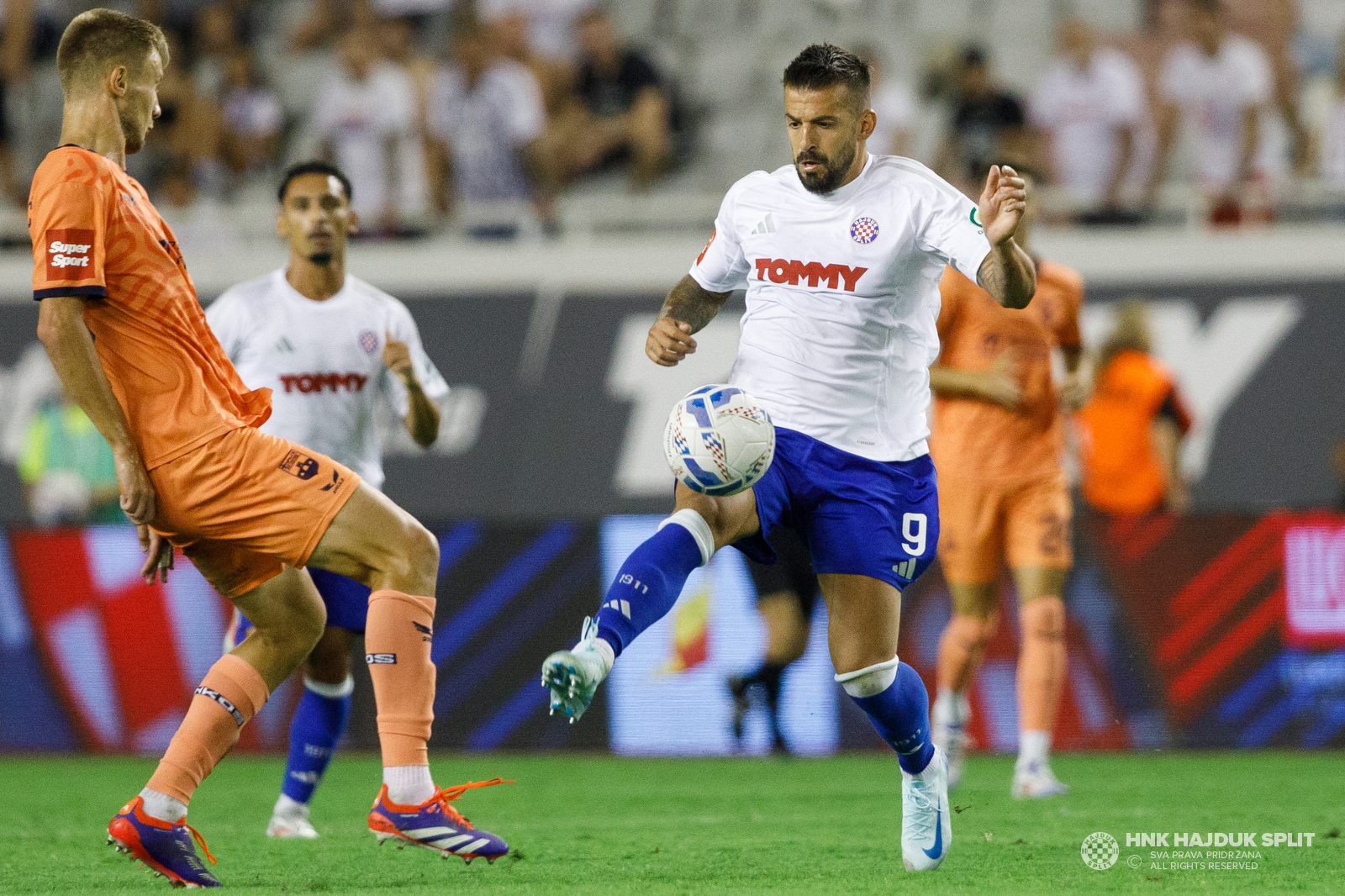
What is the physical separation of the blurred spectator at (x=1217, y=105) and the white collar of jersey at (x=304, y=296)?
8.25 metres

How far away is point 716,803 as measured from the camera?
23.8 feet

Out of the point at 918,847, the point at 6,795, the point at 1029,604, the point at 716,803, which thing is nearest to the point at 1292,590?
the point at 1029,604

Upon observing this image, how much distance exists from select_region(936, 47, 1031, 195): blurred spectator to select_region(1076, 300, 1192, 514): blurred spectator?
1963mm

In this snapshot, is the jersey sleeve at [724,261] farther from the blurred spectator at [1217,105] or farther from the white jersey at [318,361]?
the blurred spectator at [1217,105]

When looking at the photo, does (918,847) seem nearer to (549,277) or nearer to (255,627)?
(255,627)

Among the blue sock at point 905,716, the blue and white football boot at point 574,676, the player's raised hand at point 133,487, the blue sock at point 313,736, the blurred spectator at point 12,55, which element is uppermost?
the blurred spectator at point 12,55

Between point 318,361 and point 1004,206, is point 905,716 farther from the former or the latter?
point 318,361

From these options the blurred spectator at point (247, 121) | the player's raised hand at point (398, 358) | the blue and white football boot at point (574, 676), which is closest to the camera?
the blue and white football boot at point (574, 676)

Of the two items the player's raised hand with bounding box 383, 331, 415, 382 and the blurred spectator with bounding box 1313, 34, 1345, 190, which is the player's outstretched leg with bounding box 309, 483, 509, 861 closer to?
the player's raised hand with bounding box 383, 331, 415, 382

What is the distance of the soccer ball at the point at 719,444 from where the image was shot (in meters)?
4.52

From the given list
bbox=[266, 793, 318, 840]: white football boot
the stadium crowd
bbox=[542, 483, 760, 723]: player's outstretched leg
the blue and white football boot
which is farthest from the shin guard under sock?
the stadium crowd

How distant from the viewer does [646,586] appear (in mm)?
4395

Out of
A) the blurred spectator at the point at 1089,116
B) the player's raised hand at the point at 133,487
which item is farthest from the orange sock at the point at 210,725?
the blurred spectator at the point at 1089,116

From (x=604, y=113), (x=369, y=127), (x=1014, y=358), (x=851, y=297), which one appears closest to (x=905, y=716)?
(x=851, y=297)
